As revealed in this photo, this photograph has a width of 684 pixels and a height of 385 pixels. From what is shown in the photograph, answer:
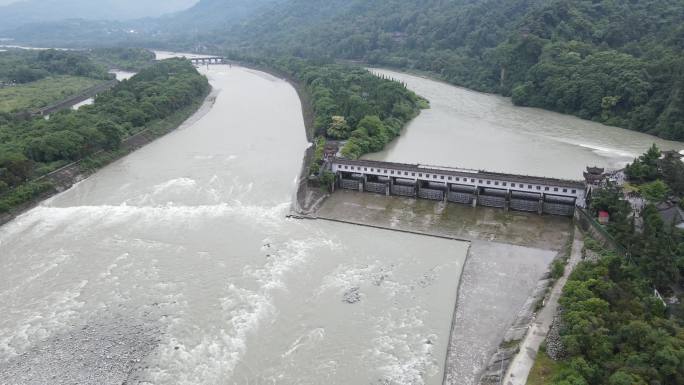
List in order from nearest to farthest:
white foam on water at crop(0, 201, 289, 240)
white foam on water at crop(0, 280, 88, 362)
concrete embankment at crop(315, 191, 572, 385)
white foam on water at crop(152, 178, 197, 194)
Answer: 1. concrete embankment at crop(315, 191, 572, 385)
2. white foam on water at crop(0, 280, 88, 362)
3. white foam on water at crop(0, 201, 289, 240)
4. white foam on water at crop(152, 178, 197, 194)

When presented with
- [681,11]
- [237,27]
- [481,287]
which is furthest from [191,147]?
[237,27]

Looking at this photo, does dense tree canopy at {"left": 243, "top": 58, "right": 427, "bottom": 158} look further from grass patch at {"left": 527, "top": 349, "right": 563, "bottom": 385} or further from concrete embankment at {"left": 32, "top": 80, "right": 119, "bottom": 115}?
concrete embankment at {"left": 32, "top": 80, "right": 119, "bottom": 115}

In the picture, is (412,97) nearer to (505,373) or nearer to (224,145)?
(224,145)

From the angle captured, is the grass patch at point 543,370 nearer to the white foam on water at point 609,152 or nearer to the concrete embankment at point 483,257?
the concrete embankment at point 483,257

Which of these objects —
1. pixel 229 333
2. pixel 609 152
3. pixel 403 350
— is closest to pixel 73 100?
pixel 229 333

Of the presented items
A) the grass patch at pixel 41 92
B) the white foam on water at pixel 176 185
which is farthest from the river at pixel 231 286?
the grass patch at pixel 41 92

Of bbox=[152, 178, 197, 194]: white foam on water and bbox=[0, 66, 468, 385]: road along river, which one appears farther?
bbox=[152, 178, 197, 194]: white foam on water

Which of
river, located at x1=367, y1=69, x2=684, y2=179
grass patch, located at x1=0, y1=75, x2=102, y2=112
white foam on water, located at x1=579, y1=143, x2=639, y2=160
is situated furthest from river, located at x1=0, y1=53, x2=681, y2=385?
grass patch, located at x1=0, y1=75, x2=102, y2=112

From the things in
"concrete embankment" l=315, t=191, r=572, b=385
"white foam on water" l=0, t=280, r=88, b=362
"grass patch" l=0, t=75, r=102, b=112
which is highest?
"concrete embankment" l=315, t=191, r=572, b=385
